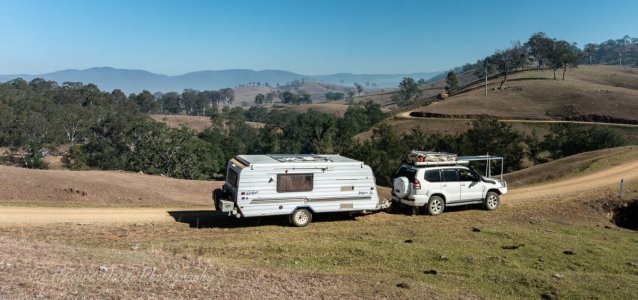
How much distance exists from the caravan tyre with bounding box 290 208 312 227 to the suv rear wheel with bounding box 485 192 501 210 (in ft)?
29.9

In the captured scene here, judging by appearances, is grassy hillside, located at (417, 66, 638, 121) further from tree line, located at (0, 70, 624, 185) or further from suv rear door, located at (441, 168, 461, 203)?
suv rear door, located at (441, 168, 461, 203)

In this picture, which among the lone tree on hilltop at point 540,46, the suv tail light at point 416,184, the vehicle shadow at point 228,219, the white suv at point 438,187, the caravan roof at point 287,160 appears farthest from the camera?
the lone tree on hilltop at point 540,46

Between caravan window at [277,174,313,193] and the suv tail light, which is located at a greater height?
caravan window at [277,174,313,193]

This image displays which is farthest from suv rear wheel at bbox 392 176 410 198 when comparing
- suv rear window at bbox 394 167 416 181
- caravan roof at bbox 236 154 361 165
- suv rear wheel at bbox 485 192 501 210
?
suv rear wheel at bbox 485 192 501 210

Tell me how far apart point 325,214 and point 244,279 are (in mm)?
9175

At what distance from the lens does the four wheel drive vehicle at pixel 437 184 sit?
2084 cm

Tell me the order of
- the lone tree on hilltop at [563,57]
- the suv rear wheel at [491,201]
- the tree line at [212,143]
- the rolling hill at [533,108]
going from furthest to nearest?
1. the lone tree on hilltop at [563,57]
2. the rolling hill at [533,108]
3. the tree line at [212,143]
4. the suv rear wheel at [491,201]

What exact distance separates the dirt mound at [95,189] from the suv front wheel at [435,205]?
15.4 meters

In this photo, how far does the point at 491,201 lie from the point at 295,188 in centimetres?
1012

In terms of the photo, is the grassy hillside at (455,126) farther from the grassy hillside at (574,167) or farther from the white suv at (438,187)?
the white suv at (438,187)

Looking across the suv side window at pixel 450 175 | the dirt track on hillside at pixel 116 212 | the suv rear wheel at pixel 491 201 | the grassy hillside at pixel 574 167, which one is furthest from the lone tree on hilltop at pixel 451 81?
the suv side window at pixel 450 175

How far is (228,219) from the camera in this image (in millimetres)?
20234

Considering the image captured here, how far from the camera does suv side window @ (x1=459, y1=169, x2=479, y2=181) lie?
859 inches

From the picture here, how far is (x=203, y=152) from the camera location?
70.7 metres
